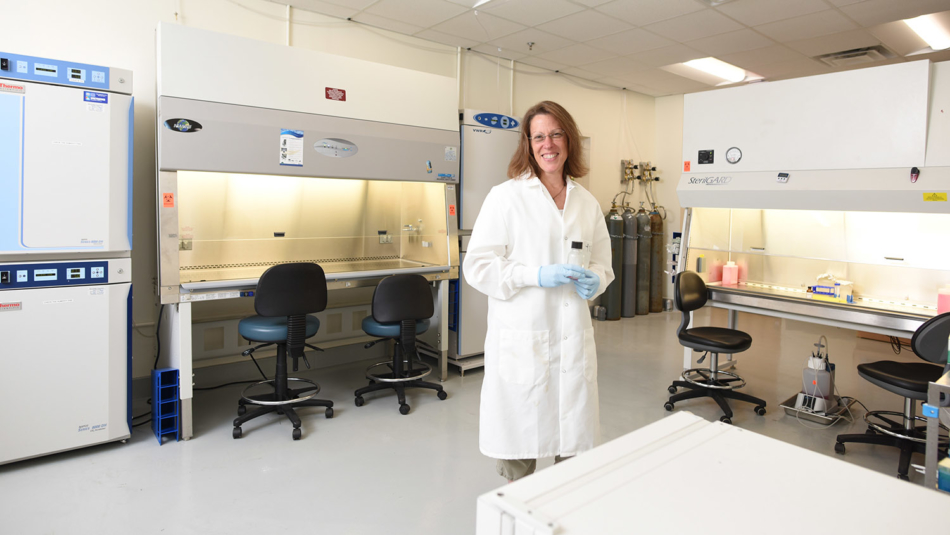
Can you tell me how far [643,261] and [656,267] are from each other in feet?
1.05

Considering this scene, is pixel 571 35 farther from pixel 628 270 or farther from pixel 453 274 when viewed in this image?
pixel 628 270

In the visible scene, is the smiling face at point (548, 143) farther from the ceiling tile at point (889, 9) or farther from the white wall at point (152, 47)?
the ceiling tile at point (889, 9)

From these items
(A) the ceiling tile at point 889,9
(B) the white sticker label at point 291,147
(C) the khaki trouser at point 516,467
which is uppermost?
(A) the ceiling tile at point 889,9

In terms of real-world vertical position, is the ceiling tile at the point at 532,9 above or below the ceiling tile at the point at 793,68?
below

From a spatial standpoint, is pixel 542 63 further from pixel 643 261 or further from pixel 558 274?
pixel 558 274

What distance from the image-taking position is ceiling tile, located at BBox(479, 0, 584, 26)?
12.6 feet

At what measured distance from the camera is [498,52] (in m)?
5.09

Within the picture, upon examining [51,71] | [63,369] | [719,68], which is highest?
[719,68]

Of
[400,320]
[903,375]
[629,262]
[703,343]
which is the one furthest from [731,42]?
[400,320]

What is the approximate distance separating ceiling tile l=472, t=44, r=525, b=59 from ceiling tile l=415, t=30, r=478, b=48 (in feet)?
0.37

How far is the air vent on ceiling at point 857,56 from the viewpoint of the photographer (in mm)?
4832

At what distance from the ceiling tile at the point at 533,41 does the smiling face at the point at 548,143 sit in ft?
9.83

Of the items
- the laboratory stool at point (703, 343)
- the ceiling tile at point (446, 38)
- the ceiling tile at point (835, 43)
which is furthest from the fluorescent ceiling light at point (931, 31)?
the ceiling tile at point (446, 38)

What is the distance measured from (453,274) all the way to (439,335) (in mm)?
457
